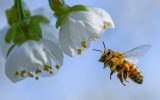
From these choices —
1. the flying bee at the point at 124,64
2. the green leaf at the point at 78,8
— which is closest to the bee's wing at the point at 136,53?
the flying bee at the point at 124,64

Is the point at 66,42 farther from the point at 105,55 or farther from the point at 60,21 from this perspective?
the point at 105,55

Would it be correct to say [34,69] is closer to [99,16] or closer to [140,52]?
[99,16]

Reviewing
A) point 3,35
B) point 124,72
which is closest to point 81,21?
point 3,35

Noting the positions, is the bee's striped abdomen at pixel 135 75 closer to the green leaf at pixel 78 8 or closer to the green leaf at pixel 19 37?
the green leaf at pixel 78 8

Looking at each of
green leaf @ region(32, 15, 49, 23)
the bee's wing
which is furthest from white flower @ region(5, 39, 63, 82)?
the bee's wing

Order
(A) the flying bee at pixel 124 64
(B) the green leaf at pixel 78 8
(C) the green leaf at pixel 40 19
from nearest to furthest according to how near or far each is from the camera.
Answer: (B) the green leaf at pixel 78 8
(C) the green leaf at pixel 40 19
(A) the flying bee at pixel 124 64

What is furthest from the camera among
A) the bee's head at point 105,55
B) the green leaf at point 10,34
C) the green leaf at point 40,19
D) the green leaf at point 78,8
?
the bee's head at point 105,55

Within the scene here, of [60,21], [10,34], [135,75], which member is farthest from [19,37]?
[135,75]
